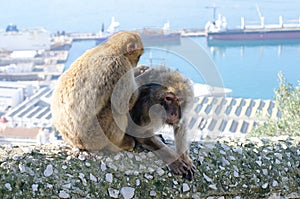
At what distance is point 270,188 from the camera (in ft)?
7.02

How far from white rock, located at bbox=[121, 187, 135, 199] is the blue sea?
14522mm

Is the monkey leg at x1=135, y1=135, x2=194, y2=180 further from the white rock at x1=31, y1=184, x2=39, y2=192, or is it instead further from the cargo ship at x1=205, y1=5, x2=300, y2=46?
the cargo ship at x1=205, y1=5, x2=300, y2=46

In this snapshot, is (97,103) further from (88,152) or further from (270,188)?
(270,188)

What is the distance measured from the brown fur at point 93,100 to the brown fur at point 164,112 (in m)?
0.06

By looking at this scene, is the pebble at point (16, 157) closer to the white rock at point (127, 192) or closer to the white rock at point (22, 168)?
the white rock at point (22, 168)

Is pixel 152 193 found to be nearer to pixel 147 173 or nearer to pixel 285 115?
pixel 147 173

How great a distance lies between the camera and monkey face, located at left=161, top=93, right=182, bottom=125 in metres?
2.06

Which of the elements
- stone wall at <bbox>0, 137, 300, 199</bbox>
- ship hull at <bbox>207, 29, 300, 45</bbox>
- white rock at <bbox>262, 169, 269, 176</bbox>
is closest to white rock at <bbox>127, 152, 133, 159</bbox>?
stone wall at <bbox>0, 137, 300, 199</bbox>

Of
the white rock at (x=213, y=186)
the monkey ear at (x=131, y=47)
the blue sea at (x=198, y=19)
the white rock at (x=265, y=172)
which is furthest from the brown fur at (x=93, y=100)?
the blue sea at (x=198, y=19)

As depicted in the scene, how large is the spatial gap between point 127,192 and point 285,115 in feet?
11.9

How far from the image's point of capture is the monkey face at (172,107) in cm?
206

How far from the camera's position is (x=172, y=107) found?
6.79 ft

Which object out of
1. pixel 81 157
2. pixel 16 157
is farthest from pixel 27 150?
pixel 81 157

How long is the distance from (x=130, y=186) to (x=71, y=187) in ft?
0.73
